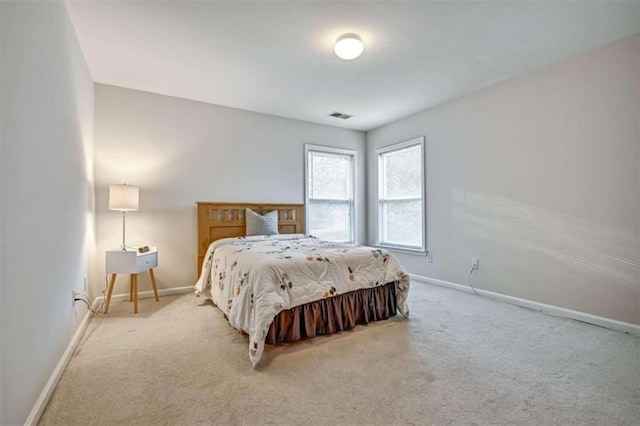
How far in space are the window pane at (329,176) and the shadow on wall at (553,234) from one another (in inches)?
74.6

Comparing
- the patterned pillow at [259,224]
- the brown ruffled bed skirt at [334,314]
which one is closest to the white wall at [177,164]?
the patterned pillow at [259,224]

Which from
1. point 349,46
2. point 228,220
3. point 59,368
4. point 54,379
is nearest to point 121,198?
point 228,220

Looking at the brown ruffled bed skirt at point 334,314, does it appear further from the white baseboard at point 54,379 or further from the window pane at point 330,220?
the window pane at point 330,220

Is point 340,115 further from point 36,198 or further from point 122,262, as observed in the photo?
point 36,198

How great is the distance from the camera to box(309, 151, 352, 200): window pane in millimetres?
4895

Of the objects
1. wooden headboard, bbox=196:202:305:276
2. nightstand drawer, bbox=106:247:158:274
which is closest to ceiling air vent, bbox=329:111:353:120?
wooden headboard, bbox=196:202:305:276

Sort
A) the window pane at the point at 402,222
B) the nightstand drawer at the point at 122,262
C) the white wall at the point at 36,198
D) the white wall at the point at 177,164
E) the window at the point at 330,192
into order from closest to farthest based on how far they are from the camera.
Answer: the white wall at the point at 36,198
the nightstand drawer at the point at 122,262
the white wall at the point at 177,164
the window pane at the point at 402,222
the window at the point at 330,192

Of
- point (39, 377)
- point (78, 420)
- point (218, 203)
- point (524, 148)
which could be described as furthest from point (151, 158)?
point (524, 148)

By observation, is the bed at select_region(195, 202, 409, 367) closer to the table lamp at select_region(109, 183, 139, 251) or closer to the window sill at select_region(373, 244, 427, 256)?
the table lamp at select_region(109, 183, 139, 251)

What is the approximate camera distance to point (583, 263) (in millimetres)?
2773

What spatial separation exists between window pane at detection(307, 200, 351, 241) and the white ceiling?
5.97 ft

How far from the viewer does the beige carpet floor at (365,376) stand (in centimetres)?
150

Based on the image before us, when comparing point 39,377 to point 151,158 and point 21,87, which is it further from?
point 151,158

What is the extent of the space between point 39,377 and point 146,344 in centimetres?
79
